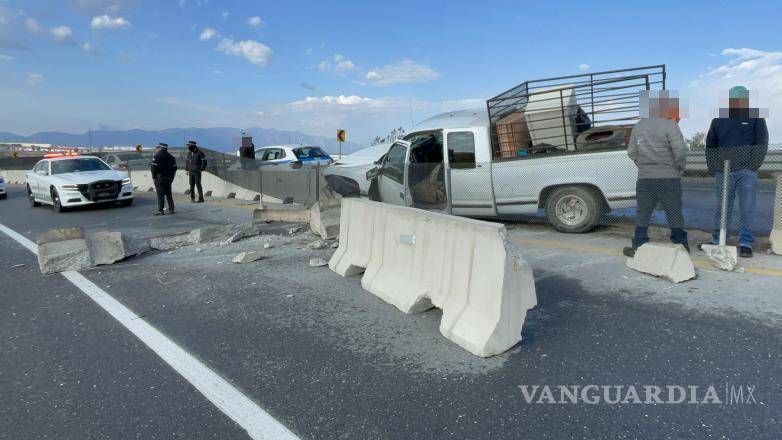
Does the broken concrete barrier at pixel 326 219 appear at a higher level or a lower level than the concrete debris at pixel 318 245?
higher

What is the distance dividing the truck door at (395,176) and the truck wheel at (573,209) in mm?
2456

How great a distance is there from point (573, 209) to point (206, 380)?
621 cm

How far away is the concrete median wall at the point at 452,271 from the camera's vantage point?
3.71 m

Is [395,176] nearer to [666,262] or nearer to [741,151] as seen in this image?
[666,262]

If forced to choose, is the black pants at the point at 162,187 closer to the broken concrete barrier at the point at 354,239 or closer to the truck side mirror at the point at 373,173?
the truck side mirror at the point at 373,173

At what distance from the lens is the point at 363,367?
11.8 feet

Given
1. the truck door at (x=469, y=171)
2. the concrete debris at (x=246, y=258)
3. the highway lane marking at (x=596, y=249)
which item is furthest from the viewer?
the truck door at (x=469, y=171)

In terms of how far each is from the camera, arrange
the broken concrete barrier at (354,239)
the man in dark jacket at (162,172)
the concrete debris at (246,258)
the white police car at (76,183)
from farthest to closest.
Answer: the white police car at (76,183) → the man in dark jacket at (162,172) → the concrete debris at (246,258) → the broken concrete barrier at (354,239)

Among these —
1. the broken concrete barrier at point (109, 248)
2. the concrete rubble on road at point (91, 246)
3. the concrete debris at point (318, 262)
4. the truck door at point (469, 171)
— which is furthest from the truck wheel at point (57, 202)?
the truck door at point (469, 171)

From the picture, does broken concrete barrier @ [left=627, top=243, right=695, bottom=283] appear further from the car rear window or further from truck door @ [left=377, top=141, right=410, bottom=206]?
the car rear window

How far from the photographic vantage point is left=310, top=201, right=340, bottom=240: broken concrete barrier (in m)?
8.23

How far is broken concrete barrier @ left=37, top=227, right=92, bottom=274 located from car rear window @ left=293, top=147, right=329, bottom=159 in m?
11.4

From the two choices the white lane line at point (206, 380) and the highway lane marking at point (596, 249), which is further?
the highway lane marking at point (596, 249)

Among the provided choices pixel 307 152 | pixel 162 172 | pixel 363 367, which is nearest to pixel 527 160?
pixel 363 367
